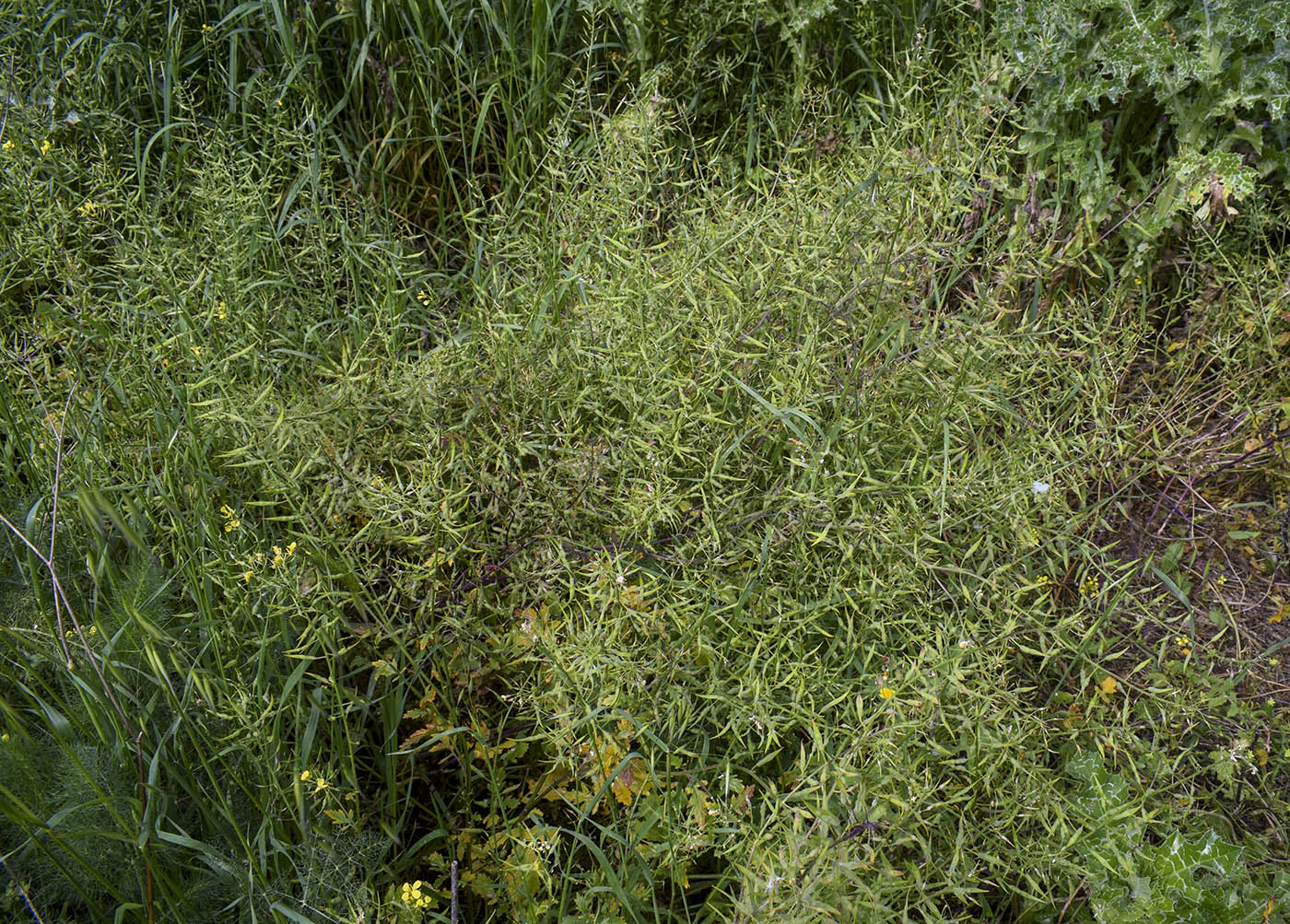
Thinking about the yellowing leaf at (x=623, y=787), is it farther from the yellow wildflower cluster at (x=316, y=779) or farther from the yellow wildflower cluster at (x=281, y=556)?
the yellow wildflower cluster at (x=281, y=556)

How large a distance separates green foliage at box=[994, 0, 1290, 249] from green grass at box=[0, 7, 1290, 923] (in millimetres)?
460

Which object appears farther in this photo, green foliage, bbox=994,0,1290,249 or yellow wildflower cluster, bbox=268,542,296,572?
green foliage, bbox=994,0,1290,249

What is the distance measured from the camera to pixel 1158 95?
275 centimetres

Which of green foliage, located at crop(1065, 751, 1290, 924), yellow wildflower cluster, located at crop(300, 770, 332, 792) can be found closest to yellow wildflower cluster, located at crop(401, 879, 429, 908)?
yellow wildflower cluster, located at crop(300, 770, 332, 792)

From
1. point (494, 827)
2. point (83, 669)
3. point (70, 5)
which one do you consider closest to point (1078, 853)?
point (494, 827)

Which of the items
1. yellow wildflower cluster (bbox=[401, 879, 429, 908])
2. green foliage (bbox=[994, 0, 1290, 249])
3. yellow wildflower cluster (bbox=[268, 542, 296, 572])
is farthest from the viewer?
green foliage (bbox=[994, 0, 1290, 249])

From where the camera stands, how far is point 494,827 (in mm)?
1865

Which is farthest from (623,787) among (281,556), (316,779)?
(281,556)

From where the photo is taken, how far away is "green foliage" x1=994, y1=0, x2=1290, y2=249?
266 cm

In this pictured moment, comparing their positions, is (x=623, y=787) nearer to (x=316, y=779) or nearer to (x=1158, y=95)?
(x=316, y=779)

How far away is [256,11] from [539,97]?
3.49 feet

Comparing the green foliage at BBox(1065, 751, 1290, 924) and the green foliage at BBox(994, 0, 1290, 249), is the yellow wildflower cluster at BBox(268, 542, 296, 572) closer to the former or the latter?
the green foliage at BBox(1065, 751, 1290, 924)

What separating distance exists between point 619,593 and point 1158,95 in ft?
7.23

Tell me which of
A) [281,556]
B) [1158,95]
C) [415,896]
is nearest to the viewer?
[415,896]
